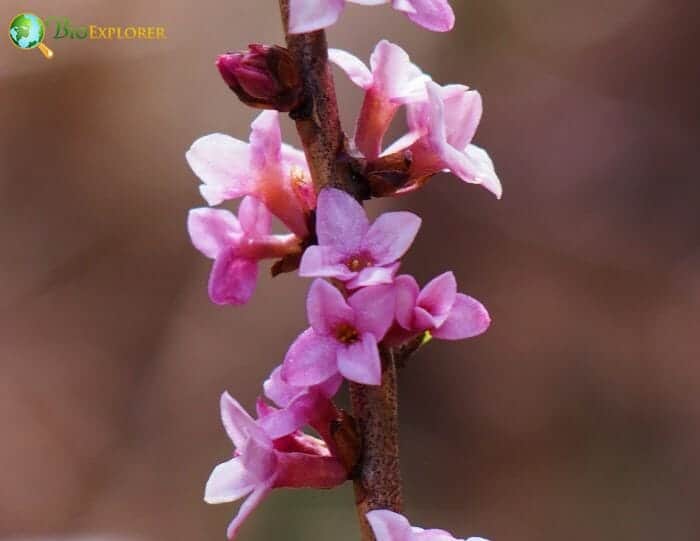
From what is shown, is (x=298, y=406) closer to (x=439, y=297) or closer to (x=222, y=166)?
(x=439, y=297)

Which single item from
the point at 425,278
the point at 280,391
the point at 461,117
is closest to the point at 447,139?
the point at 461,117

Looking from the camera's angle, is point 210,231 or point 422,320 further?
point 210,231

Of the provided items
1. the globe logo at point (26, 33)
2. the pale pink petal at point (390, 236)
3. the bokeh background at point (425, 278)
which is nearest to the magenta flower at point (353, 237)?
the pale pink petal at point (390, 236)

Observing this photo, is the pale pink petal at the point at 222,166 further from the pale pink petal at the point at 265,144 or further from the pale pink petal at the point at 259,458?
the pale pink petal at the point at 259,458

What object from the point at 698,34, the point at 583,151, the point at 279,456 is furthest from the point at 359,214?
the point at 698,34

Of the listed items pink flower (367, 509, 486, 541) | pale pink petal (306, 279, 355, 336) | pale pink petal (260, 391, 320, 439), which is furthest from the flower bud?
pink flower (367, 509, 486, 541)

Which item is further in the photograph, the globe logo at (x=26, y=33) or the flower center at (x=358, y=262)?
the globe logo at (x=26, y=33)

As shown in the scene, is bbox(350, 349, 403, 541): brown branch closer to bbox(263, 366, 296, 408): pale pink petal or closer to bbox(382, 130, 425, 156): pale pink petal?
bbox(263, 366, 296, 408): pale pink petal
